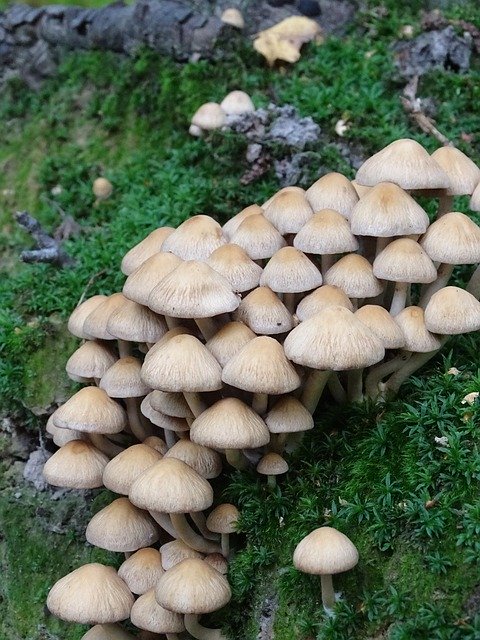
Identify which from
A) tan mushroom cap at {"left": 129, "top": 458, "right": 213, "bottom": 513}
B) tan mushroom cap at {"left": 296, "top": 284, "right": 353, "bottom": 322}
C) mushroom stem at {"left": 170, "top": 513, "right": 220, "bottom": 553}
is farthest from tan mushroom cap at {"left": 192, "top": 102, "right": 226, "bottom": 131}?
mushroom stem at {"left": 170, "top": 513, "right": 220, "bottom": 553}

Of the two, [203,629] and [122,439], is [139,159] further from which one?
[203,629]

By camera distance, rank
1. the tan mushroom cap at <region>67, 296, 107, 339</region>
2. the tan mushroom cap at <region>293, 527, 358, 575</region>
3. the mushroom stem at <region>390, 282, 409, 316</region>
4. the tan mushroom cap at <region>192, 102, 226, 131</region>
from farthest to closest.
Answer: the tan mushroom cap at <region>192, 102, 226, 131</region>, the tan mushroom cap at <region>67, 296, 107, 339</region>, the mushroom stem at <region>390, 282, 409, 316</region>, the tan mushroom cap at <region>293, 527, 358, 575</region>

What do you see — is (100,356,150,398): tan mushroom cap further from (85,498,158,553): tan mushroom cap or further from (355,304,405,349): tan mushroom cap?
(355,304,405,349): tan mushroom cap

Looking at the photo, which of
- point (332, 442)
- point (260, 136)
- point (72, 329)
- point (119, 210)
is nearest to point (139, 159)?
point (119, 210)

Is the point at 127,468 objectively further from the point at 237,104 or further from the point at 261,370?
the point at 237,104

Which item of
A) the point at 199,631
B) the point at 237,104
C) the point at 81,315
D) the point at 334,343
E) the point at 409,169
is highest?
the point at 409,169

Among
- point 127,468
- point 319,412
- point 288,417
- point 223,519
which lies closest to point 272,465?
point 288,417

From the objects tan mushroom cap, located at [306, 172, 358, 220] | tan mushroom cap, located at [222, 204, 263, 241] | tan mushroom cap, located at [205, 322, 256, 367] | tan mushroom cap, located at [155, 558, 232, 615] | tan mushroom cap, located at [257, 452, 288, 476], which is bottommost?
tan mushroom cap, located at [155, 558, 232, 615]
